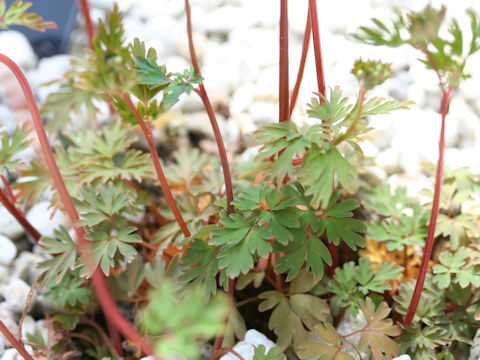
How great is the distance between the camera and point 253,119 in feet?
5.82

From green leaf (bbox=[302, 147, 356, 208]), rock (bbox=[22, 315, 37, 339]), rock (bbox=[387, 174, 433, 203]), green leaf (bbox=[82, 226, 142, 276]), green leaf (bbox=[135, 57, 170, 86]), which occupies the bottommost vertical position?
rock (bbox=[22, 315, 37, 339])

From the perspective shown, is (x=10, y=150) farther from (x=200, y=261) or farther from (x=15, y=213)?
(x=200, y=261)

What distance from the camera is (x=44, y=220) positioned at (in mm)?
1467

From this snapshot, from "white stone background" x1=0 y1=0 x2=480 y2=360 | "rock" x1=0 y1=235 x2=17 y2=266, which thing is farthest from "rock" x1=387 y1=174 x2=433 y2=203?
"rock" x1=0 y1=235 x2=17 y2=266

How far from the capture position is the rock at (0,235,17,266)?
53.7 inches

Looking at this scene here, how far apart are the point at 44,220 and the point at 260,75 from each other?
886 millimetres

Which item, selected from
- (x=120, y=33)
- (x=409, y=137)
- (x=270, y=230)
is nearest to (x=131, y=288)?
(x=270, y=230)

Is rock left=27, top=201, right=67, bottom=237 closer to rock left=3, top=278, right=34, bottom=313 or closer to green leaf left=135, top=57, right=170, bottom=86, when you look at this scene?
rock left=3, top=278, right=34, bottom=313

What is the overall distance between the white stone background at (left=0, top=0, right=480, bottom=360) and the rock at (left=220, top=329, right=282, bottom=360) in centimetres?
50

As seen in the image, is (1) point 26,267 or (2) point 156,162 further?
(1) point 26,267

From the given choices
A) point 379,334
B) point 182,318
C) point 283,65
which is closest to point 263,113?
point 283,65

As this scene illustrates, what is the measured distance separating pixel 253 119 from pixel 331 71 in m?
0.33

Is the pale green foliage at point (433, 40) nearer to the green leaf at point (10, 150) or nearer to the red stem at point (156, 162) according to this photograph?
the red stem at point (156, 162)

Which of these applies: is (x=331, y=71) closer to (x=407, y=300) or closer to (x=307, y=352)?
(x=407, y=300)
